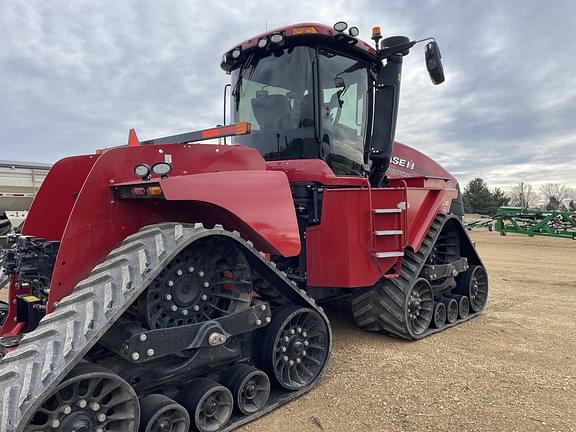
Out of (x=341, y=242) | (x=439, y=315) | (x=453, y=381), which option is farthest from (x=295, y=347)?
(x=439, y=315)

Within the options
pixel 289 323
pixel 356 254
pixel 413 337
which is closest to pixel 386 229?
pixel 356 254

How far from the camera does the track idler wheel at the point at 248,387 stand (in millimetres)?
3012

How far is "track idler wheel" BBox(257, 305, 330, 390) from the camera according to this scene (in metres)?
3.28

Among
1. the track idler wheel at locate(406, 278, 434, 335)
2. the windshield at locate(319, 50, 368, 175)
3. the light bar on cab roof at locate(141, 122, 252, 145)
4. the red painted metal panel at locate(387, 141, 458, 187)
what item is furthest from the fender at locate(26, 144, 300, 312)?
the red painted metal panel at locate(387, 141, 458, 187)

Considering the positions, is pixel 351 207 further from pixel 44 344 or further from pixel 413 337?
pixel 44 344

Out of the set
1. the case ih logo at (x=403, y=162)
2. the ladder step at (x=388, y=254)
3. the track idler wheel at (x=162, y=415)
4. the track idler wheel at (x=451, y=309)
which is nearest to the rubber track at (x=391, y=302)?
the ladder step at (x=388, y=254)

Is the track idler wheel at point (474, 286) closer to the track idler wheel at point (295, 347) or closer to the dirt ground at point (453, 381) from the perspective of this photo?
the dirt ground at point (453, 381)

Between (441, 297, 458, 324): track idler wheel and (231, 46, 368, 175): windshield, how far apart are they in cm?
197

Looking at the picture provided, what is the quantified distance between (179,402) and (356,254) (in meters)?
2.06

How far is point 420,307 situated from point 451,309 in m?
0.74

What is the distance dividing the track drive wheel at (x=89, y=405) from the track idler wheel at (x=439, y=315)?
12.2 feet

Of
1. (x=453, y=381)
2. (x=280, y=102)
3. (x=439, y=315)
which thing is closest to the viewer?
(x=453, y=381)

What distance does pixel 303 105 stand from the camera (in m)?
4.38

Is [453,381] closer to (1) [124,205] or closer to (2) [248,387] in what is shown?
(2) [248,387]
